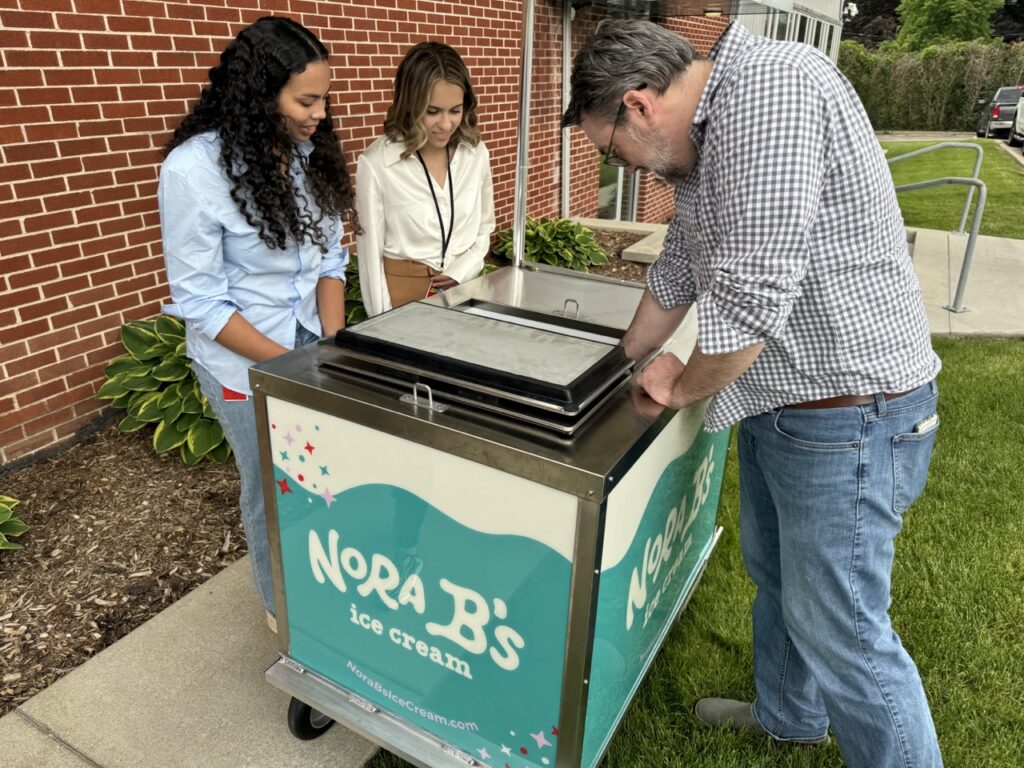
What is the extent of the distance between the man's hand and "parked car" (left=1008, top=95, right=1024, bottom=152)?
26861mm

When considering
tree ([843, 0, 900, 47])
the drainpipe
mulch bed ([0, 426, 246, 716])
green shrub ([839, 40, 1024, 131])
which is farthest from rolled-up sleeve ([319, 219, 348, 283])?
tree ([843, 0, 900, 47])

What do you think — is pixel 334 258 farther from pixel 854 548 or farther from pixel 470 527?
pixel 854 548

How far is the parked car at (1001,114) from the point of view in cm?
2519

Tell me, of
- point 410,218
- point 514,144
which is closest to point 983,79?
point 514,144

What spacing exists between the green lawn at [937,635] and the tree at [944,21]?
179 feet

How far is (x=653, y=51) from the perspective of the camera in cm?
143

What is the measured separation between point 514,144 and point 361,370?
230 inches

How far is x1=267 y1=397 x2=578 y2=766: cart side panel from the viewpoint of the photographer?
1.56 m

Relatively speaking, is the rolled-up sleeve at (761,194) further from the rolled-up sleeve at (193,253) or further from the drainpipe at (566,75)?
the drainpipe at (566,75)

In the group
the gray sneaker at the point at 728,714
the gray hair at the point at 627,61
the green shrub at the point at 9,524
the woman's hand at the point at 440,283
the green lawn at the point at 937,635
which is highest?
the gray hair at the point at 627,61

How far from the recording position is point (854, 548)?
1638mm

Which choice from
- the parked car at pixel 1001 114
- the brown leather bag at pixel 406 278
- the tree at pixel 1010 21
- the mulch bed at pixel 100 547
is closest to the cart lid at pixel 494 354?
the brown leather bag at pixel 406 278

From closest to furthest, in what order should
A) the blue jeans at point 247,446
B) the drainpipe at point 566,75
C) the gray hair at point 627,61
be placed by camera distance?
the gray hair at point 627,61 < the blue jeans at point 247,446 < the drainpipe at point 566,75

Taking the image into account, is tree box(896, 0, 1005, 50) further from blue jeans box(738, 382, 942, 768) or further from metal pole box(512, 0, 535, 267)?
blue jeans box(738, 382, 942, 768)
